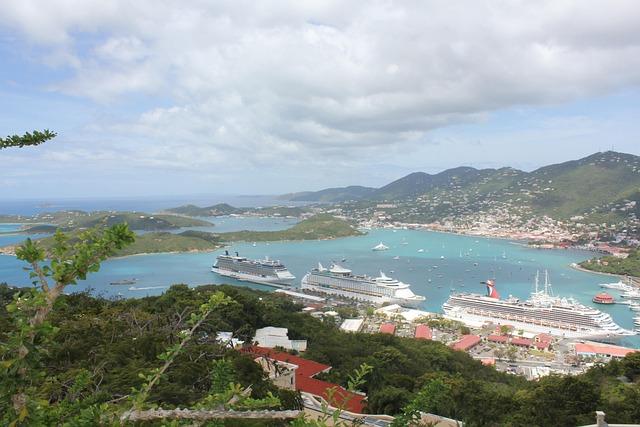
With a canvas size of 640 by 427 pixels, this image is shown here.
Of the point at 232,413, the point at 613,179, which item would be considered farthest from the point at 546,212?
the point at 232,413

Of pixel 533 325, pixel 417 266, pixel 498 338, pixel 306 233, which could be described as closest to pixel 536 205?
pixel 306 233

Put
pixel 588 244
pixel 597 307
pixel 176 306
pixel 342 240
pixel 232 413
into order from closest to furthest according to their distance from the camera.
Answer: pixel 232 413 < pixel 176 306 < pixel 597 307 < pixel 588 244 < pixel 342 240

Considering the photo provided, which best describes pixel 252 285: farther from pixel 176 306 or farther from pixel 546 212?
pixel 546 212

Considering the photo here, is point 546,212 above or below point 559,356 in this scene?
above

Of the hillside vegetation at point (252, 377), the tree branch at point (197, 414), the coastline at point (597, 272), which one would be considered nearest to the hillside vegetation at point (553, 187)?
the coastline at point (597, 272)

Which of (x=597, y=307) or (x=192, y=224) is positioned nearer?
(x=597, y=307)

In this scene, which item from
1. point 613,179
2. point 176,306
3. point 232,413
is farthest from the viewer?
point 613,179
